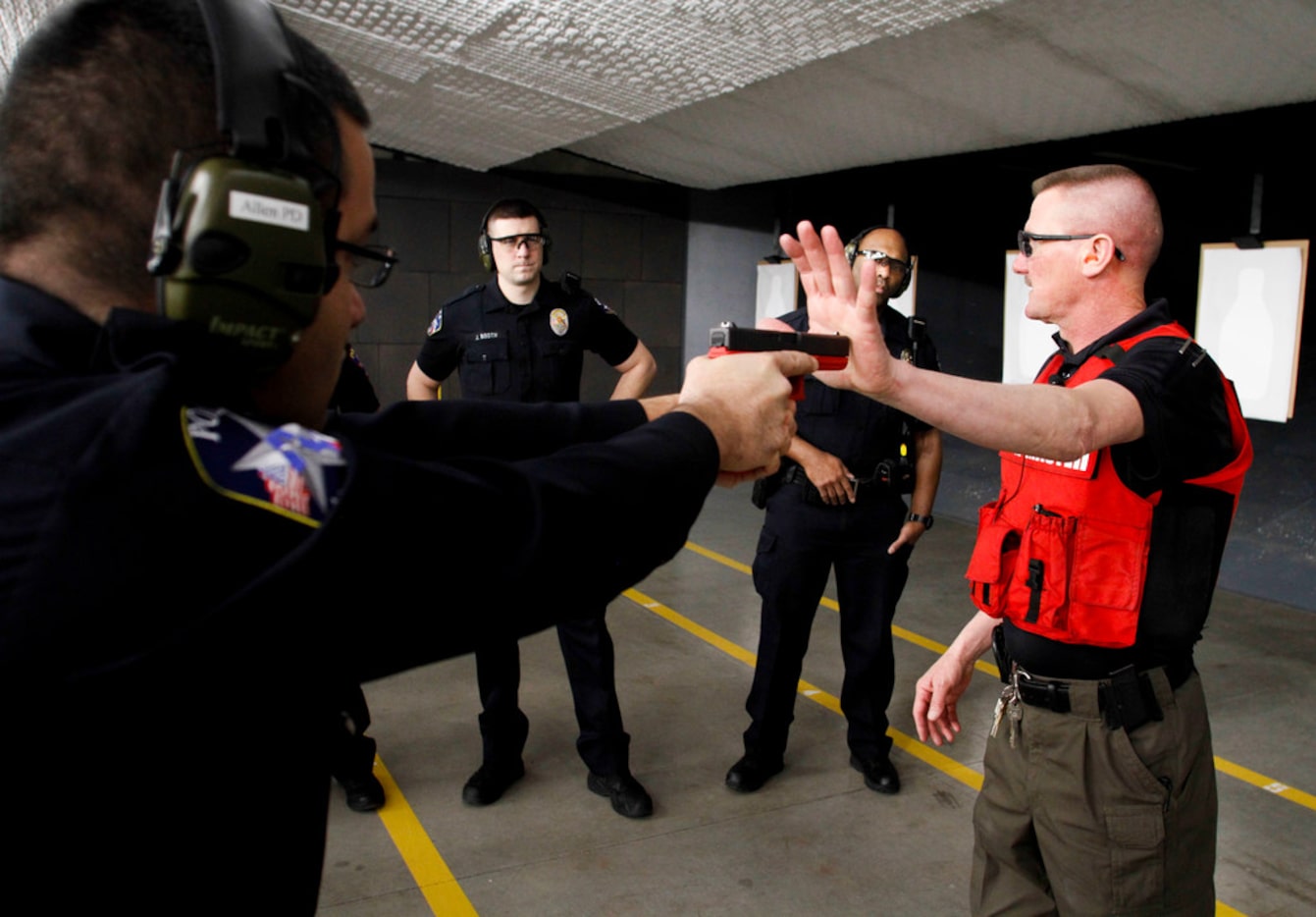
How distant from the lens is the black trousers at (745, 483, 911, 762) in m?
3.40

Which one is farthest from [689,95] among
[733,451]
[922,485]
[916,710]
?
[733,451]

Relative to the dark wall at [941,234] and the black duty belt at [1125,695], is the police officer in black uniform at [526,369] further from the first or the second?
the dark wall at [941,234]

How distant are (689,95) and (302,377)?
5688mm

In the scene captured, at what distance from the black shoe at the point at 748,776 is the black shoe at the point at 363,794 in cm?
122

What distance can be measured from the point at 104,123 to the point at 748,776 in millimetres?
3078

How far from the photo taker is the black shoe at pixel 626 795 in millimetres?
3174

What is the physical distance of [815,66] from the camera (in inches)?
211

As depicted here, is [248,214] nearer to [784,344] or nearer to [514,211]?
[784,344]

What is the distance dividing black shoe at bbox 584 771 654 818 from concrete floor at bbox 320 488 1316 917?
0.13ft

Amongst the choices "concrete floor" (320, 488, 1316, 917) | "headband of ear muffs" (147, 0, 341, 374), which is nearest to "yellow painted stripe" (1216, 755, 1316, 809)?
"concrete floor" (320, 488, 1316, 917)

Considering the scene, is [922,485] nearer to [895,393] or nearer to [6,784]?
[895,393]

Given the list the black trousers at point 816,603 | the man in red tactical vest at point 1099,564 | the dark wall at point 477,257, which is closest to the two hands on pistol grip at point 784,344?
the man in red tactical vest at point 1099,564

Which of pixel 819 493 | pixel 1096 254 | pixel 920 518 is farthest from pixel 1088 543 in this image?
pixel 920 518

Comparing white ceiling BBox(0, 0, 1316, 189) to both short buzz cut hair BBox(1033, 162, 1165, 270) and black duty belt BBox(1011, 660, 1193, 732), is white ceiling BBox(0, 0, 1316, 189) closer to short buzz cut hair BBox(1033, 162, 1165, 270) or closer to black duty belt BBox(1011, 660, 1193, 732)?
short buzz cut hair BBox(1033, 162, 1165, 270)
